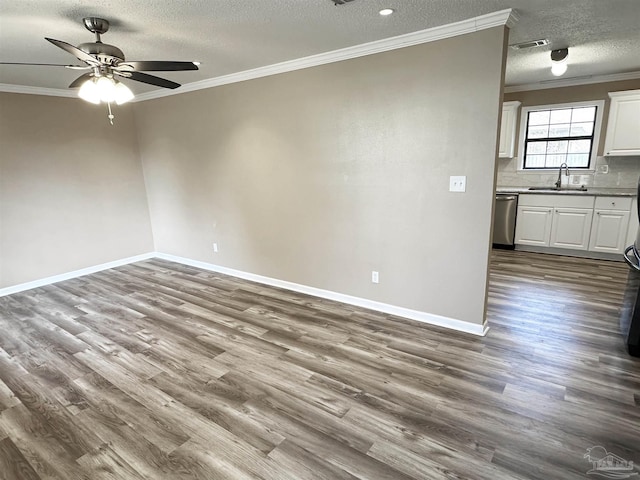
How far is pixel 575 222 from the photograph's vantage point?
4766 mm

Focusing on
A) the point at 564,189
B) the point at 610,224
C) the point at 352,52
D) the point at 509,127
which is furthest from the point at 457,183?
the point at 564,189

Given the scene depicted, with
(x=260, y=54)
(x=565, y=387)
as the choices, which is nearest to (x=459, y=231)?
(x=565, y=387)

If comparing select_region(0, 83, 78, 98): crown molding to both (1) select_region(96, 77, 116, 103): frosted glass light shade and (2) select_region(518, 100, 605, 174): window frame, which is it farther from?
(2) select_region(518, 100, 605, 174): window frame

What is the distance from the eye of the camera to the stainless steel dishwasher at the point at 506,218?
521 cm

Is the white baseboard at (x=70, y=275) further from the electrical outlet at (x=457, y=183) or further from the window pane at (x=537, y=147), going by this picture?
the window pane at (x=537, y=147)

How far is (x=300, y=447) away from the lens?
185cm

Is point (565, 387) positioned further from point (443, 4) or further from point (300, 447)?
point (443, 4)

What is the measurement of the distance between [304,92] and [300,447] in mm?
3082

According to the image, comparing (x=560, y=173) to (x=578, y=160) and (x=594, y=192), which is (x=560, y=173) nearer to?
(x=578, y=160)

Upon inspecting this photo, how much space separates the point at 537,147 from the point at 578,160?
59 cm

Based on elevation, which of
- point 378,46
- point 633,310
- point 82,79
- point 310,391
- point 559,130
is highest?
point 378,46

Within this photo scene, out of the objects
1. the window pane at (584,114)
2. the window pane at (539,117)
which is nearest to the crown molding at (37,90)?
the window pane at (539,117)

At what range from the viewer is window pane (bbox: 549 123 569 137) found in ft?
17.0

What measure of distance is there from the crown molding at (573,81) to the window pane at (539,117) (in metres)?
0.37
